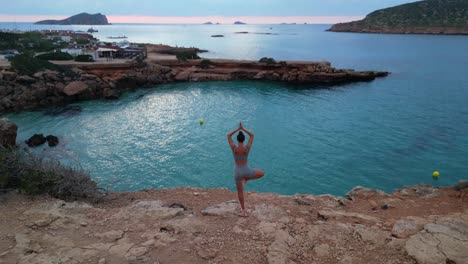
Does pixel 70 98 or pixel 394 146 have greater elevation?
pixel 70 98

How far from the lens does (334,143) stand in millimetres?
19812

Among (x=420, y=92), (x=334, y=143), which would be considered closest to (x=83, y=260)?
(x=334, y=143)

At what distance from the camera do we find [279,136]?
2155cm

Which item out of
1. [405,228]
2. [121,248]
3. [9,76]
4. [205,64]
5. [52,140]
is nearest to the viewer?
[121,248]

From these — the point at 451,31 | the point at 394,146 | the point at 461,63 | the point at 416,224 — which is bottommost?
the point at 394,146

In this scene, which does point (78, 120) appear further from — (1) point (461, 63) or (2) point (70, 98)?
(1) point (461, 63)

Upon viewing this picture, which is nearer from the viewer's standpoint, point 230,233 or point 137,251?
point 137,251

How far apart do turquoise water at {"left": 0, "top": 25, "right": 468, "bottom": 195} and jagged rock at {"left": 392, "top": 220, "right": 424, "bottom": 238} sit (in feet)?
22.0

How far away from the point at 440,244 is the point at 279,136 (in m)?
15.5

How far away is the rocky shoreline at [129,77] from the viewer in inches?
1121

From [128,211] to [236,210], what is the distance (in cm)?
283

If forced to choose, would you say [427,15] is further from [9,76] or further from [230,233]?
[230,233]

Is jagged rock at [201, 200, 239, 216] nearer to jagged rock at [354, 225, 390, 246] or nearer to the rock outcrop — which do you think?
jagged rock at [354, 225, 390, 246]

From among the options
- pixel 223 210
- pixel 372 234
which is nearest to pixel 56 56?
pixel 223 210
